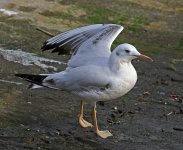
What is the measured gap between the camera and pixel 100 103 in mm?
9203

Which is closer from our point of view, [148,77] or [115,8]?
[148,77]

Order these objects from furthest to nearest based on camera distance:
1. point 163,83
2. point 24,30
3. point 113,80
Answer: point 24,30, point 163,83, point 113,80

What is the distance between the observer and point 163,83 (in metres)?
11.1

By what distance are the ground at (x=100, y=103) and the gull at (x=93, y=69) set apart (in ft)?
1.28

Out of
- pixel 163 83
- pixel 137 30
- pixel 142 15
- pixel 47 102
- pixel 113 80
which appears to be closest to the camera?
pixel 113 80

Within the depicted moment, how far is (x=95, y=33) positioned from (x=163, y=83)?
3.12m

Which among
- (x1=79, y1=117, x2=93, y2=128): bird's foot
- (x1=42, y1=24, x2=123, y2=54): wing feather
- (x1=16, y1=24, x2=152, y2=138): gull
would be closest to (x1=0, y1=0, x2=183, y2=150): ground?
(x1=79, y1=117, x2=93, y2=128): bird's foot

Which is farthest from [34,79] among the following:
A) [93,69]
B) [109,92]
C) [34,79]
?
[109,92]

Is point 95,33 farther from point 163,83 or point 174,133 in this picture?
point 163,83

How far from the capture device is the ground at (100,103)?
7484 millimetres

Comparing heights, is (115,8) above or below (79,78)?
below

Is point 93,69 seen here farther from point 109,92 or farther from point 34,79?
point 34,79

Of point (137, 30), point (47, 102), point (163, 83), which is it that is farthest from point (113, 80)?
point (137, 30)

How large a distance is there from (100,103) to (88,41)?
1331mm
